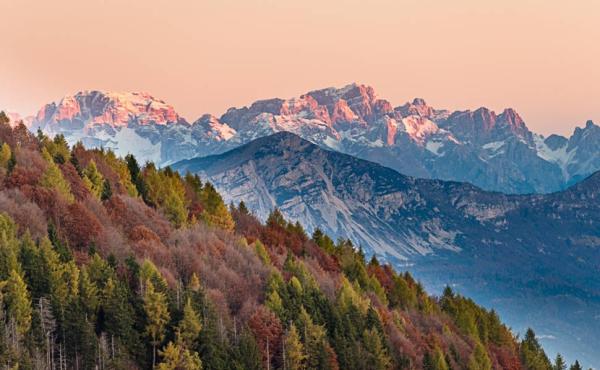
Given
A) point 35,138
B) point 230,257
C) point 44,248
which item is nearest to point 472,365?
point 230,257

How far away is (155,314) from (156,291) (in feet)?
16.2

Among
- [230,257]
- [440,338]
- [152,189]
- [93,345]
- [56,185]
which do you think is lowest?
[93,345]

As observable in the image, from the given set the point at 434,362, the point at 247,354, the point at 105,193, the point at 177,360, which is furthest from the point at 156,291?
the point at 434,362

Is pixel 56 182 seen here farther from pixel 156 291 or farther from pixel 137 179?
pixel 137 179

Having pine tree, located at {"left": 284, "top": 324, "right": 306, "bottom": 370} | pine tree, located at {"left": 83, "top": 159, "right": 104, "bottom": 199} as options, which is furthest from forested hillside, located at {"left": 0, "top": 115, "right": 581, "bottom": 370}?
pine tree, located at {"left": 83, "top": 159, "right": 104, "bottom": 199}

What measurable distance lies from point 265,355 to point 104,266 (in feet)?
83.1

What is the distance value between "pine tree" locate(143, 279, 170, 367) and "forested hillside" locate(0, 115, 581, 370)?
19cm

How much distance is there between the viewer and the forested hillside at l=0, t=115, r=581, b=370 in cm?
10444

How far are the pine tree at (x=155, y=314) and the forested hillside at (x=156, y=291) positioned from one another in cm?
19

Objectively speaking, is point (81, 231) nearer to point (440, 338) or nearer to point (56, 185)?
point (56, 185)

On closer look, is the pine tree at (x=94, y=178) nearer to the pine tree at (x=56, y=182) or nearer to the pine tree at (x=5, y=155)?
the pine tree at (x=56, y=182)

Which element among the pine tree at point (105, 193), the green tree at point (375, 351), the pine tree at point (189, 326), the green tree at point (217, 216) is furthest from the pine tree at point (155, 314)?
the green tree at point (217, 216)

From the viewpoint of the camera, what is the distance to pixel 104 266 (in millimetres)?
115312

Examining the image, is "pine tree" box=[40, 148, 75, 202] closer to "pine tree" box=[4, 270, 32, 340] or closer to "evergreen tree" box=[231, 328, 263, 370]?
"pine tree" box=[4, 270, 32, 340]
